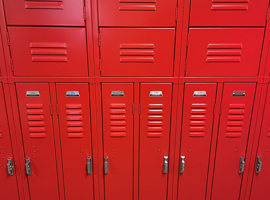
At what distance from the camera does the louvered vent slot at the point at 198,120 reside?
1.47 m

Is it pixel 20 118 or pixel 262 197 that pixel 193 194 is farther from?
pixel 20 118

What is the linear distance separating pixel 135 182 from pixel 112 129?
0.53 meters

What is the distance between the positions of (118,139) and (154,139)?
299mm

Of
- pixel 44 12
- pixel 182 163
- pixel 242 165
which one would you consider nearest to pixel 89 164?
pixel 182 163

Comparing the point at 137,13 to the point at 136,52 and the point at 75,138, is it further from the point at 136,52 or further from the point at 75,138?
the point at 75,138

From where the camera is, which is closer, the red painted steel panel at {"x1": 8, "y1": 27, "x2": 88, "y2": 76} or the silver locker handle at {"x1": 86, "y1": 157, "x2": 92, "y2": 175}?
the red painted steel panel at {"x1": 8, "y1": 27, "x2": 88, "y2": 76}

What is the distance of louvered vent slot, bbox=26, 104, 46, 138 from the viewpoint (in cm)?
144

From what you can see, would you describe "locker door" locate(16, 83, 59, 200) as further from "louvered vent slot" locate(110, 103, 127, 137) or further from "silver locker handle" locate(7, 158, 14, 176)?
"louvered vent slot" locate(110, 103, 127, 137)

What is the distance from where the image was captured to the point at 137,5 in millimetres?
1285

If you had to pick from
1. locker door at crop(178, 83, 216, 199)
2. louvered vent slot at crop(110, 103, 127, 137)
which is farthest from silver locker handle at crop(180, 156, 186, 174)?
louvered vent slot at crop(110, 103, 127, 137)

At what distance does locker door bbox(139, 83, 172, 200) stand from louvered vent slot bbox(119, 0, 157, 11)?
1.76ft

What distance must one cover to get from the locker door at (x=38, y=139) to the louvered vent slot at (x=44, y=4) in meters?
0.54

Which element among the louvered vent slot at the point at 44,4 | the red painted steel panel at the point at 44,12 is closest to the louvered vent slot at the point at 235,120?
the red painted steel panel at the point at 44,12

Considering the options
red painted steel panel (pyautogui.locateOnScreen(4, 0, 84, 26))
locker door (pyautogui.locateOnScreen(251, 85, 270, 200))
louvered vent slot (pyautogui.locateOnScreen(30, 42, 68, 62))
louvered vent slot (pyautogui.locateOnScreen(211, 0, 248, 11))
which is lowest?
locker door (pyautogui.locateOnScreen(251, 85, 270, 200))
